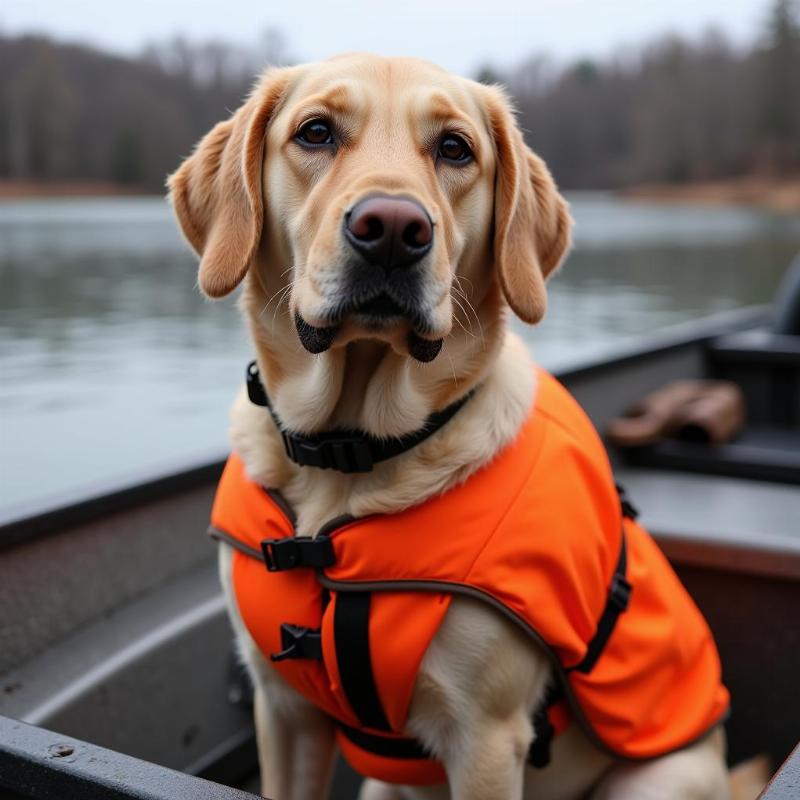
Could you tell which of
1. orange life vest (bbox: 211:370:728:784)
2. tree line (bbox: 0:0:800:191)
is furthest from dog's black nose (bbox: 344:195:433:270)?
tree line (bbox: 0:0:800:191)

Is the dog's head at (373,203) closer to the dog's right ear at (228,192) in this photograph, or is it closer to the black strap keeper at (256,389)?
the dog's right ear at (228,192)

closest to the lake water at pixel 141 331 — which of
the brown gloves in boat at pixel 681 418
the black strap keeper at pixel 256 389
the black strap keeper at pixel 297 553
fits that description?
the brown gloves in boat at pixel 681 418

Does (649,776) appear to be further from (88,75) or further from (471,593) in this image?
(88,75)

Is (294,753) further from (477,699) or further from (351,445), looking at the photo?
(351,445)

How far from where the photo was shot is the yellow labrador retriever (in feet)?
5.91

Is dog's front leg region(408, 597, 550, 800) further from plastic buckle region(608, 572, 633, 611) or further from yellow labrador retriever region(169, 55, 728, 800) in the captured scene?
plastic buckle region(608, 572, 633, 611)

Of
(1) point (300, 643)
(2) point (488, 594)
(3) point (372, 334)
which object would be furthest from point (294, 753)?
(3) point (372, 334)

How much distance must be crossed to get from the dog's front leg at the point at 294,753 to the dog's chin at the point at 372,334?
888 millimetres

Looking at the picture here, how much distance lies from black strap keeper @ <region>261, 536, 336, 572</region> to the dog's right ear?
0.53 meters

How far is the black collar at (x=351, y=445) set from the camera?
76.6 inches

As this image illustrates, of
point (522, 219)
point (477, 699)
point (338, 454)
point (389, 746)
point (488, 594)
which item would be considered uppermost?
Result: point (522, 219)

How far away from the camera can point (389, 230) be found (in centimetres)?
169

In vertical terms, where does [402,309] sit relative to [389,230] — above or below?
below

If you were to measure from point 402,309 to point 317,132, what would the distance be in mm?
467
